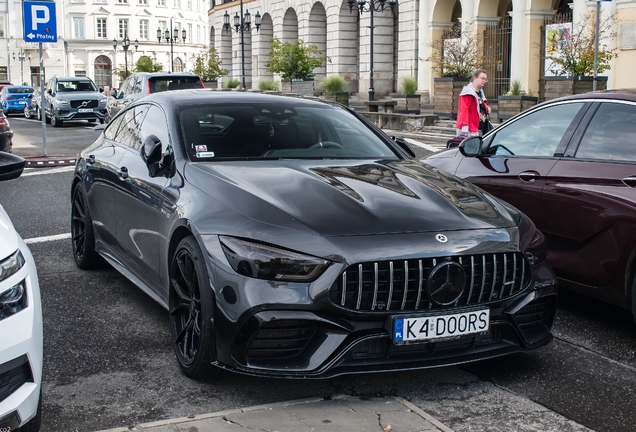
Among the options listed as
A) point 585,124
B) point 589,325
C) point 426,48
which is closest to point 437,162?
point 585,124

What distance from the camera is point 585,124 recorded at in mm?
5555

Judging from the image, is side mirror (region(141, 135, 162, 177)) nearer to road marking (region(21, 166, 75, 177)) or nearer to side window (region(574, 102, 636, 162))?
side window (region(574, 102, 636, 162))

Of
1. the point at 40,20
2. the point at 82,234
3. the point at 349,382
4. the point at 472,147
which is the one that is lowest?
the point at 349,382

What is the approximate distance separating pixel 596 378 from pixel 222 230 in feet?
6.87

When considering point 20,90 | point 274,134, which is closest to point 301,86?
point 20,90

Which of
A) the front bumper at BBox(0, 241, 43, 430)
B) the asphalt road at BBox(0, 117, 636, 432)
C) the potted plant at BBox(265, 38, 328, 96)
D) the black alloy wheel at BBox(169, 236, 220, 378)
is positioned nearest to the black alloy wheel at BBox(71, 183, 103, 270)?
the asphalt road at BBox(0, 117, 636, 432)

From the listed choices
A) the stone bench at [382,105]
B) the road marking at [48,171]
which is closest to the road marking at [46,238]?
the road marking at [48,171]

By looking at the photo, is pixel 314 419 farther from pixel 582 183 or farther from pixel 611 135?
pixel 611 135

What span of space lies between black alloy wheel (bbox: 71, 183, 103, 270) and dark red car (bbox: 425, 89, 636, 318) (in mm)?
3034

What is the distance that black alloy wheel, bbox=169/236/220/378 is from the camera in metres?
4.03

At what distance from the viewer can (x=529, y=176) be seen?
19.0 feet

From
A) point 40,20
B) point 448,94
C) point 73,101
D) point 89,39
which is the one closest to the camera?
point 40,20

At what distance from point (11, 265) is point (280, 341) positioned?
1.28m

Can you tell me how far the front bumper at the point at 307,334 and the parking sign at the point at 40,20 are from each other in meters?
14.1
